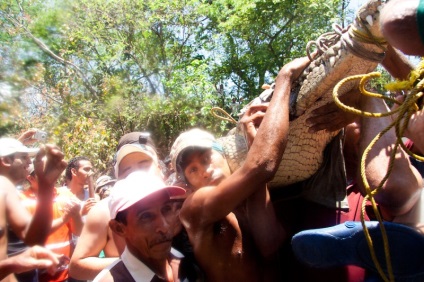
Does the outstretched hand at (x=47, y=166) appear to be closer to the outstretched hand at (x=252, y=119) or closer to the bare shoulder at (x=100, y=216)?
the bare shoulder at (x=100, y=216)

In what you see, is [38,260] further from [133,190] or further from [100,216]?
[100,216]

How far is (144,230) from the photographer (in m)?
1.89

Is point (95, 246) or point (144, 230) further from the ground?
point (144, 230)

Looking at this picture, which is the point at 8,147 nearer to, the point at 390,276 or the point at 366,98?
the point at 366,98

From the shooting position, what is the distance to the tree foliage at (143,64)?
11.0 m

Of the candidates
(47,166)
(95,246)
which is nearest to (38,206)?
(47,166)

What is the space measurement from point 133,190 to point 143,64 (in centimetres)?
1272

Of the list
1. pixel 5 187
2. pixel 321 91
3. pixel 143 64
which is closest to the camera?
pixel 321 91

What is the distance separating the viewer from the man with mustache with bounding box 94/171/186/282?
1.86 metres

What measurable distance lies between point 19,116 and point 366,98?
14528mm

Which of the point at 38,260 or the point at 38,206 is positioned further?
the point at 38,206

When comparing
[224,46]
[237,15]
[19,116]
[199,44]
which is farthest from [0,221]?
[19,116]

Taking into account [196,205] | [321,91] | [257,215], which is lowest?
[257,215]

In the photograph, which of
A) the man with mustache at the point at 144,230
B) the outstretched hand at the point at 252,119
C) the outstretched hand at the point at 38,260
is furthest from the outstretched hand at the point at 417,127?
the outstretched hand at the point at 38,260
